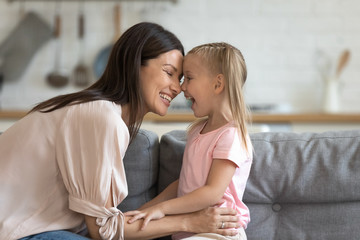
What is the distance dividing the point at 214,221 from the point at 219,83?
0.47 m

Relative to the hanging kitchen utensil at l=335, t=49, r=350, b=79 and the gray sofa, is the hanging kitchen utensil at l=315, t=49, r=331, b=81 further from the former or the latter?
the gray sofa

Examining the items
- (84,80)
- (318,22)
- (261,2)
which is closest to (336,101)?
(318,22)

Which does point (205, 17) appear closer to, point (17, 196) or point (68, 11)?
point (68, 11)

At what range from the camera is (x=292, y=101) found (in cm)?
407

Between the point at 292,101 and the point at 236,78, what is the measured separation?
98.5 inches

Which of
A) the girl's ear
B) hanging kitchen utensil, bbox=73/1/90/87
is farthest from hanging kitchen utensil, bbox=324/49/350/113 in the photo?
the girl's ear

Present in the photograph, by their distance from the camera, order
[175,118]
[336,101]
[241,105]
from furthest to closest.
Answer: [336,101]
[175,118]
[241,105]

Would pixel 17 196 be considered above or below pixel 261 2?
below

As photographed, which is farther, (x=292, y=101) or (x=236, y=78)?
(x=292, y=101)

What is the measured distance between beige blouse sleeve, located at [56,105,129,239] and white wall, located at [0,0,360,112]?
2.69m

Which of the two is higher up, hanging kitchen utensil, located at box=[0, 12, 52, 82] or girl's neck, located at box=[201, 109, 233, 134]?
girl's neck, located at box=[201, 109, 233, 134]

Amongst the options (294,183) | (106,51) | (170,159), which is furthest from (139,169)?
(106,51)

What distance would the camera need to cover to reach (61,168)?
4.79 feet

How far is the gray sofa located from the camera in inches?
70.0
